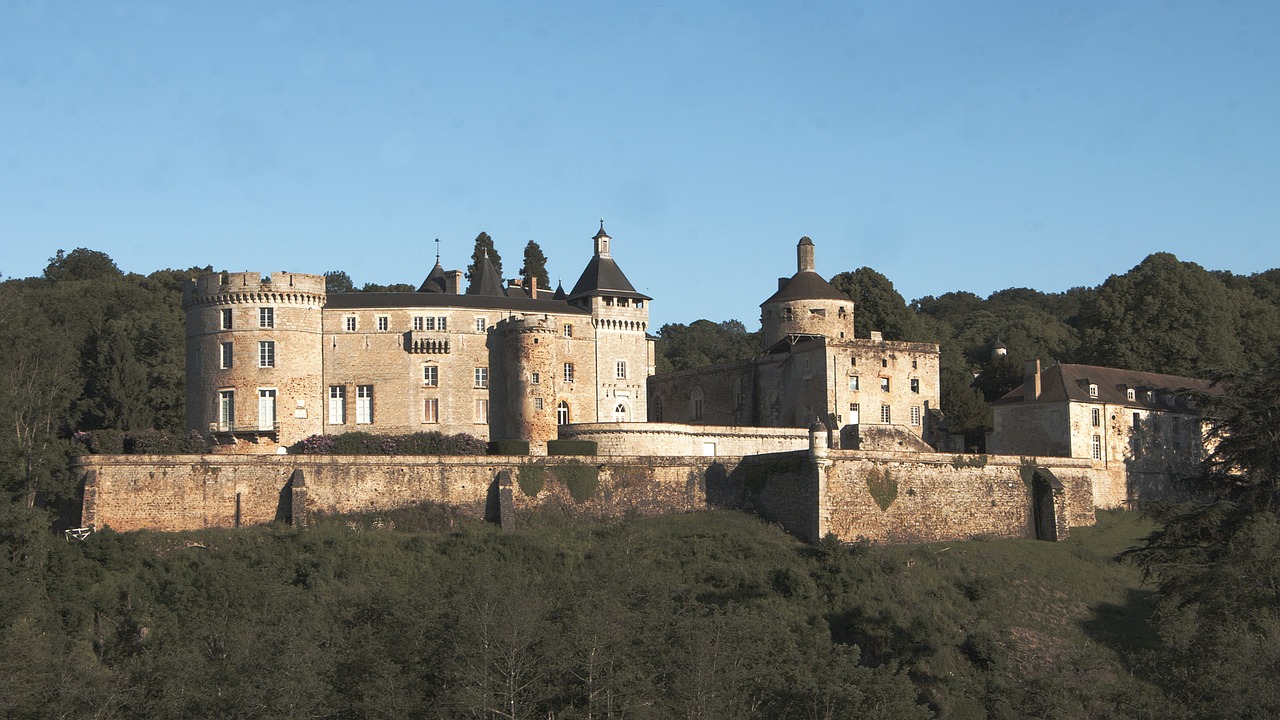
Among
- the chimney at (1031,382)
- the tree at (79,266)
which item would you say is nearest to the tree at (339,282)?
the tree at (79,266)

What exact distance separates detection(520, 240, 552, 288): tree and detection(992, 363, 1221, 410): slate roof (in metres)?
25.4

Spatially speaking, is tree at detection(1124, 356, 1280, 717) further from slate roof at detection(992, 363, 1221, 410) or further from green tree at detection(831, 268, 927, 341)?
green tree at detection(831, 268, 927, 341)

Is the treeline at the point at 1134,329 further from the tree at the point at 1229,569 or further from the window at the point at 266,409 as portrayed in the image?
the window at the point at 266,409

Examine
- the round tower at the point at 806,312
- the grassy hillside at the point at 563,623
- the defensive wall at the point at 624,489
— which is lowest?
the grassy hillside at the point at 563,623

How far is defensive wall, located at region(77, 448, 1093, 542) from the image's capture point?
42.5 m

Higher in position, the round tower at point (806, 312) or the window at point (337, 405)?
the round tower at point (806, 312)

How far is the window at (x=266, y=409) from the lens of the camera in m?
50.3

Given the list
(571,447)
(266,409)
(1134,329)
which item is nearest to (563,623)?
(571,447)

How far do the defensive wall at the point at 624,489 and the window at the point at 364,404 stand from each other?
7.81 metres

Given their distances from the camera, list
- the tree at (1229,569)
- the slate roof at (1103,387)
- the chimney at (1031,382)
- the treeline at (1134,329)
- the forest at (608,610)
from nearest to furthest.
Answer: the tree at (1229,569)
the forest at (608,610)
the slate roof at (1103,387)
the chimney at (1031,382)
the treeline at (1134,329)

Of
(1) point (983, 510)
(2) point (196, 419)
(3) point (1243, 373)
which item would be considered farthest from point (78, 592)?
(3) point (1243, 373)

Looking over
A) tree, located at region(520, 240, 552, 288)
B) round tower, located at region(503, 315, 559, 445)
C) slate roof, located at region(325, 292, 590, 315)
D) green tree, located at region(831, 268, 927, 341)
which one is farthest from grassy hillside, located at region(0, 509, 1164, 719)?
tree, located at region(520, 240, 552, 288)

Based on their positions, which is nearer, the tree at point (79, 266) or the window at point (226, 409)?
the window at point (226, 409)

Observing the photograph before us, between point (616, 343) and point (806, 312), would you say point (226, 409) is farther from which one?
point (806, 312)
